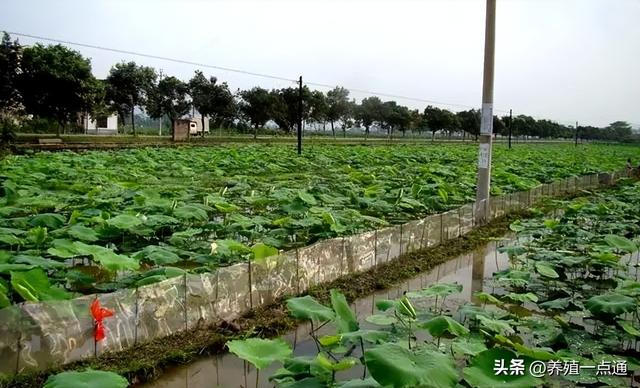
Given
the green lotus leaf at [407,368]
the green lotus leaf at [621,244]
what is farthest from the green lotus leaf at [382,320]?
the green lotus leaf at [621,244]

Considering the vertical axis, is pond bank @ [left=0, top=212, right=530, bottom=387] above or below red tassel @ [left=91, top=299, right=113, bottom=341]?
below

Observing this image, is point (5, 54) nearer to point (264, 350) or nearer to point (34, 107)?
point (34, 107)

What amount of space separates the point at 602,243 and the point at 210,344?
18.3 ft

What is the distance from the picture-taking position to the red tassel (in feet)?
12.2

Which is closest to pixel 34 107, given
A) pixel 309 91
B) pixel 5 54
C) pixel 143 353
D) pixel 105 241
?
pixel 5 54

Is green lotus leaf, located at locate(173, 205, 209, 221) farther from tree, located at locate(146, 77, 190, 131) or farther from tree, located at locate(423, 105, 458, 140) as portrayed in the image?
tree, located at locate(423, 105, 458, 140)

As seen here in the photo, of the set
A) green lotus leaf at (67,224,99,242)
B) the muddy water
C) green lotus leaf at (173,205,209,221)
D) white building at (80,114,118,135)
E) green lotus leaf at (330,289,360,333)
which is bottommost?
the muddy water

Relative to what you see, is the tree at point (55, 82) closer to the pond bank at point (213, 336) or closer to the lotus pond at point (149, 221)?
the lotus pond at point (149, 221)

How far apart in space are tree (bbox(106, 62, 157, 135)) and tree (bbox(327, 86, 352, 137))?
27365 mm

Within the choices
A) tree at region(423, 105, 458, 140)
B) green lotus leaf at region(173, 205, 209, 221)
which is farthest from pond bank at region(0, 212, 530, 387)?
tree at region(423, 105, 458, 140)

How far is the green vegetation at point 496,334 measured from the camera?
108 inches

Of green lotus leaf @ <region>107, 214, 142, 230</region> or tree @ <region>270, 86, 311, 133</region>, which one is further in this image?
tree @ <region>270, 86, 311, 133</region>

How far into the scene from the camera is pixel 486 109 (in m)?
9.56

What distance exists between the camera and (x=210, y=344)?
415 centimetres
